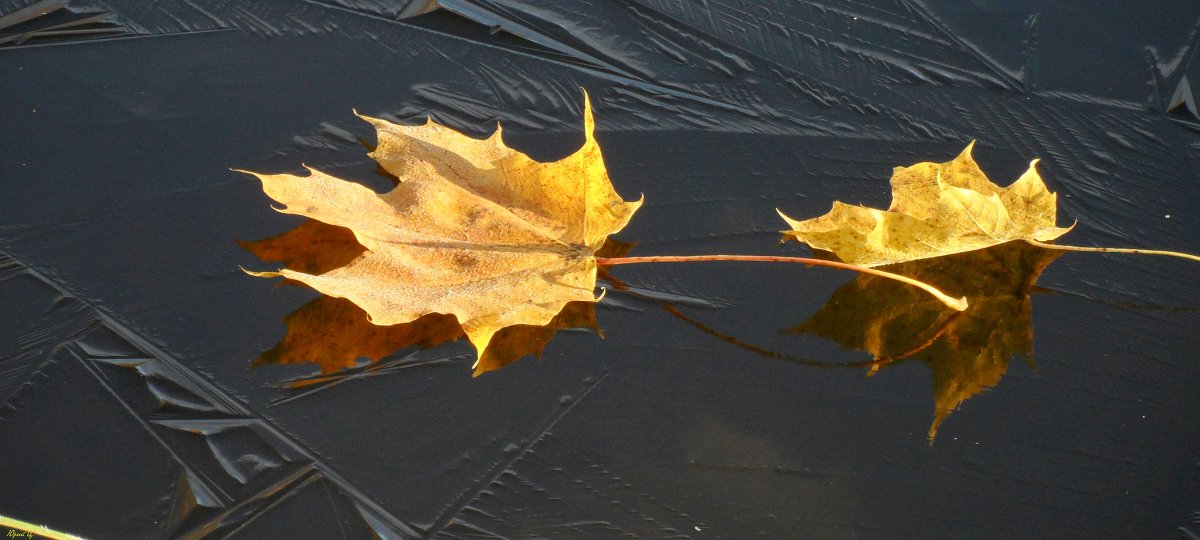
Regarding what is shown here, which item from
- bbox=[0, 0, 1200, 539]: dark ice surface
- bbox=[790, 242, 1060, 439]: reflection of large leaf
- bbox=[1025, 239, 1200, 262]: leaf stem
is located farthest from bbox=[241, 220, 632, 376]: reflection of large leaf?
bbox=[1025, 239, 1200, 262]: leaf stem

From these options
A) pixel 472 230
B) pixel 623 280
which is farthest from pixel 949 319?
pixel 472 230

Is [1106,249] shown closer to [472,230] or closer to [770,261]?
[770,261]

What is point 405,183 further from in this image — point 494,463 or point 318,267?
point 494,463

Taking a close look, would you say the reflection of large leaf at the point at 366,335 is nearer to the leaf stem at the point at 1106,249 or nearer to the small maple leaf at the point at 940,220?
the small maple leaf at the point at 940,220

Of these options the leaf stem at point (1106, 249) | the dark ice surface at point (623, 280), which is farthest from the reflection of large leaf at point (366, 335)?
the leaf stem at point (1106, 249)

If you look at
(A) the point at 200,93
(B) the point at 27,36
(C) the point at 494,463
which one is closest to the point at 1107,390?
(C) the point at 494,463
